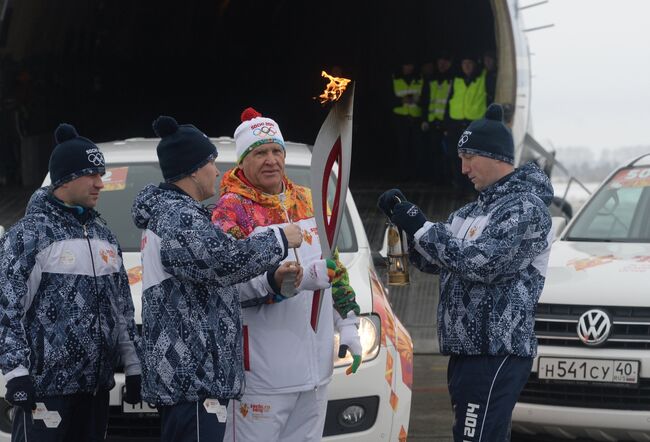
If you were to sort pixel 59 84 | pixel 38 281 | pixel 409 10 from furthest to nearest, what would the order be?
pixel 409 10 < pixel 59 84 < pixel 38 281

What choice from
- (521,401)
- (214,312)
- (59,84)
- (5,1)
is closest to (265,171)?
(214,312)

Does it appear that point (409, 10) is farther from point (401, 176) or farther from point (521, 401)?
point (521, 401)

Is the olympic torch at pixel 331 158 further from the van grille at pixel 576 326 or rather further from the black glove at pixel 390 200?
the van grille at pixel 576 326

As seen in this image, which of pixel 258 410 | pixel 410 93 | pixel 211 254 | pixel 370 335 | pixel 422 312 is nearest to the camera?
pixel 211 254

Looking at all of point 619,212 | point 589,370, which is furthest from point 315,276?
point 619,212

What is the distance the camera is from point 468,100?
649 inches

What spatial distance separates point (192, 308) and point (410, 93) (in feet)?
49.9

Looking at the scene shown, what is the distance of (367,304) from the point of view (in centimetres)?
599

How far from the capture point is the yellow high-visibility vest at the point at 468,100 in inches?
638

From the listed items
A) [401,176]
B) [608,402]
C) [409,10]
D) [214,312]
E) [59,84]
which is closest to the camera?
[214,312]

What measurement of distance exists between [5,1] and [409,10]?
37.3ft

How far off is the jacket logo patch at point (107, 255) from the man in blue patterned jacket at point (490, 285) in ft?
3.58

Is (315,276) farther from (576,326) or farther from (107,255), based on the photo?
(576,326)

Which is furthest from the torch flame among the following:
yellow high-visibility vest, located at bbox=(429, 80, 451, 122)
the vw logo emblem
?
yellow high-visibility vest, located at bbox=(429, 80, 451, 122)
